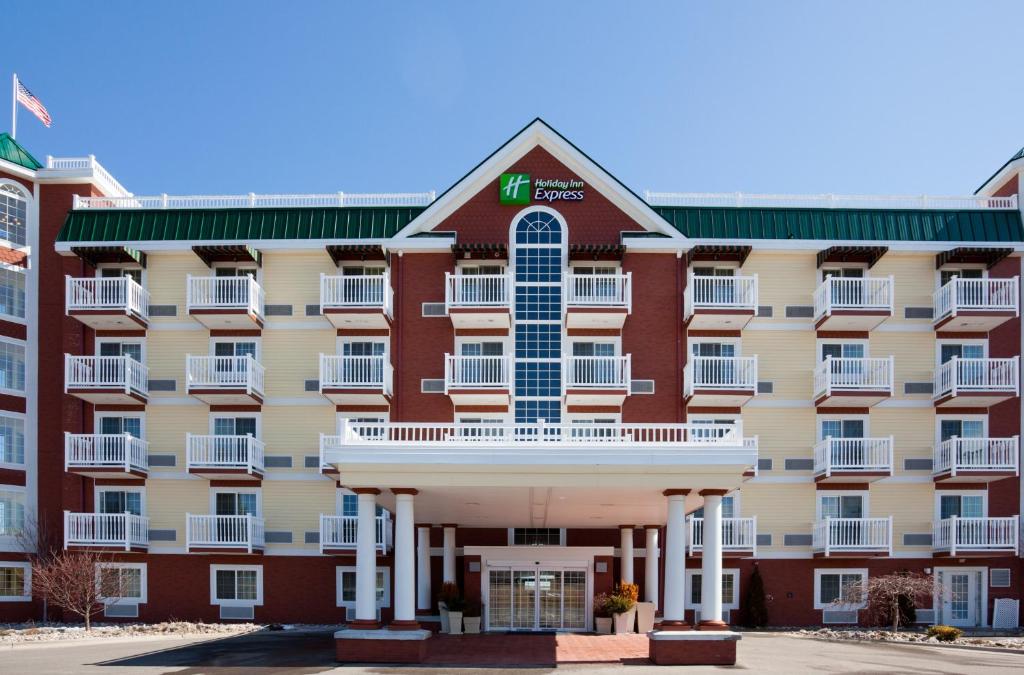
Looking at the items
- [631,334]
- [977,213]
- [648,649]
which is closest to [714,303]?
[631,334]

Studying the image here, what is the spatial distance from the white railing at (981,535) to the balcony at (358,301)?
22.8m

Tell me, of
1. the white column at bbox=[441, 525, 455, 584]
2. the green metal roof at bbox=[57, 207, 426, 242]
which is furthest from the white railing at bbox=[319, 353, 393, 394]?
the white column at bbox=[441, 525, 455, 584]

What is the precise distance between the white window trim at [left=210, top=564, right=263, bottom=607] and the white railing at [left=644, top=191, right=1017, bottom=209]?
21.2m

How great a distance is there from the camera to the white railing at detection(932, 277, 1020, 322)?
34.7 meters

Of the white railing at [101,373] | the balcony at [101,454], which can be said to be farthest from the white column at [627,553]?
the white railing at [101,373]

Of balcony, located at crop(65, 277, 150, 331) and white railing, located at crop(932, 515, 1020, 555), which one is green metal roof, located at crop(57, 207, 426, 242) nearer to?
balcony, located at crop(65, 277, 150, 331)

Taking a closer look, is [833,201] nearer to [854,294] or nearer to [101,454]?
[854,294]

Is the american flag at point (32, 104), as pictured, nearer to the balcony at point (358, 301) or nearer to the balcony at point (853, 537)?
the balcony at point (358, 301)

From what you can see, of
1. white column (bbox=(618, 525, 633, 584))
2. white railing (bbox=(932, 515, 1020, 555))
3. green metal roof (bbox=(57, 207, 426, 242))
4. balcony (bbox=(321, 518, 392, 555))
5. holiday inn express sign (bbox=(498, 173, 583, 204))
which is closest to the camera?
white column (bbox=(618, 525, 633, 584))

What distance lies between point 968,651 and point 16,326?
36.0m

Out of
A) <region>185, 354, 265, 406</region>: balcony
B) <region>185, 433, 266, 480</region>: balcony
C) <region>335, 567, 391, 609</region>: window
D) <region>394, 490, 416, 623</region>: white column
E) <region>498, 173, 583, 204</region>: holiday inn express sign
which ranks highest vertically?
<region>498, 173, 583, 204</region>: holiday inn express sign

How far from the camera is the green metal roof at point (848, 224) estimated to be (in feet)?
119

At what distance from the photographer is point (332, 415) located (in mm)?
36062

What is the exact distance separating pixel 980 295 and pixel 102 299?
33.9m
